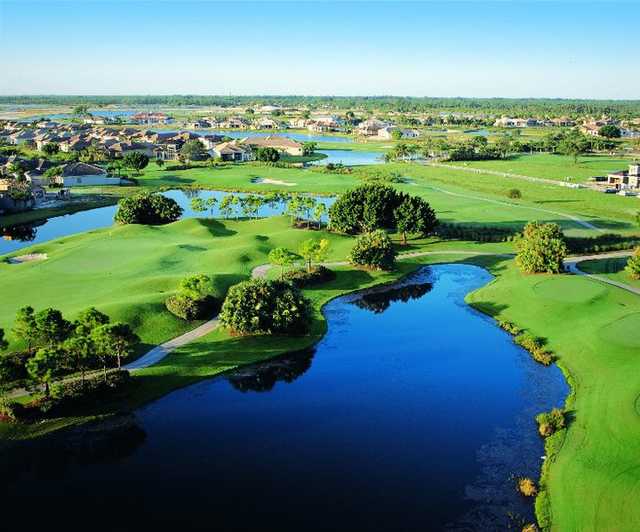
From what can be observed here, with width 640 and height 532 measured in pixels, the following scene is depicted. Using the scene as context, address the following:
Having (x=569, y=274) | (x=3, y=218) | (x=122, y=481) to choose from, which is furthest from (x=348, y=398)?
(x=3, y=218)

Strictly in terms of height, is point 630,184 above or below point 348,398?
above

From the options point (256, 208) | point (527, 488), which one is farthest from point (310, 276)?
point (527, 488)

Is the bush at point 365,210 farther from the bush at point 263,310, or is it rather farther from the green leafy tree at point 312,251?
the bush at point 263,310

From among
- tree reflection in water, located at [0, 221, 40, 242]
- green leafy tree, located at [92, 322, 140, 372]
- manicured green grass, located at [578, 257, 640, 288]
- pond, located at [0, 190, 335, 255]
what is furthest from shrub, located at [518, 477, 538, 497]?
tree reflection in water, located at [0, 221, 40, 242]

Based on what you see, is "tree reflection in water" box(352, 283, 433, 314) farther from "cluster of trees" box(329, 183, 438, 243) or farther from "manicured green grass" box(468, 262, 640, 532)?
"cluster of trees" box(329, 183, 438, 243)

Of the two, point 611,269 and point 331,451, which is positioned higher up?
point 611,269

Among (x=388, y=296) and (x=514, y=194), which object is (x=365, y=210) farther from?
(x=514, y=194)

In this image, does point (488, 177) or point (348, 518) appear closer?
point (348, 518)

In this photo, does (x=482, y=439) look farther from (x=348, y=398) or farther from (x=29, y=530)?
(x=29, y=530)
